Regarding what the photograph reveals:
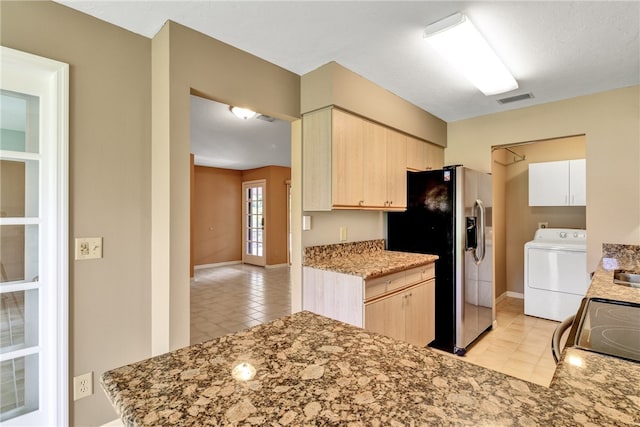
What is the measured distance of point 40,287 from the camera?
1682mm

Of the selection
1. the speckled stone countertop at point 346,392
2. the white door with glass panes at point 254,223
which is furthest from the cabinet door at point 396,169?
the white door with glass panes at point 254,223

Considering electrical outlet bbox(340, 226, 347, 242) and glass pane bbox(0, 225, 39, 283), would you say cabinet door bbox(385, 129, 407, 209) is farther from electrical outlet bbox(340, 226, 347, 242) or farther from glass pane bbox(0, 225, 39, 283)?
glass pane bbox(0, 225, 39, 283)

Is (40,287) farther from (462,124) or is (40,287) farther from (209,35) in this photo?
(462,124)

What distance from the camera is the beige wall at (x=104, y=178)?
1.73 metres

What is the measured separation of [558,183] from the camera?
4078 millimetres

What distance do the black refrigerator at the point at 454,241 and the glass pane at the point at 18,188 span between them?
9.41 ft

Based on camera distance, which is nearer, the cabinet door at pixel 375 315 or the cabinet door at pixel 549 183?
the cabinet door at pixel 375 315

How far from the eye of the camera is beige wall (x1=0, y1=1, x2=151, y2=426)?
1.73 m

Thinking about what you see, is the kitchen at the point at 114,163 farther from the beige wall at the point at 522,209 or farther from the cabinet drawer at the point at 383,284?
the beige wall at the point at 522,209

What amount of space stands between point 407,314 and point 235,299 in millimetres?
3014

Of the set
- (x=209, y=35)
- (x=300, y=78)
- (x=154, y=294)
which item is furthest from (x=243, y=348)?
(x=300, y=78)

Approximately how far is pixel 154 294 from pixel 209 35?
1671 millimetres

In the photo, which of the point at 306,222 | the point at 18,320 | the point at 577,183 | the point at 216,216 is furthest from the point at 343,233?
the point at 216,216

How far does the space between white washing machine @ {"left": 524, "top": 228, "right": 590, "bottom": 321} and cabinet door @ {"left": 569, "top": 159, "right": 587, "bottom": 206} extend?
0.40 metres
